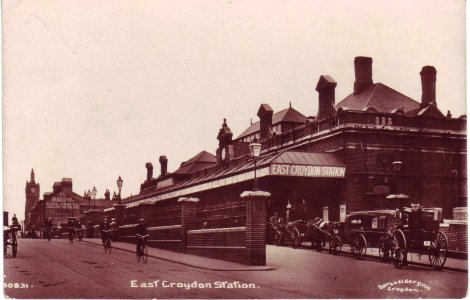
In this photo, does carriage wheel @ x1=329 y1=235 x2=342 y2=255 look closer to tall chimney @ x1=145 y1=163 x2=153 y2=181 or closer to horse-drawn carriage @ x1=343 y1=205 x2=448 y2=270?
horse-drawn carriage @ x1=343 y1=205 x2=448 y2=270

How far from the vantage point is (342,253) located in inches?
907

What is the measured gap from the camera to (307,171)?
95.0ft

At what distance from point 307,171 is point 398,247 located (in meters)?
10.8

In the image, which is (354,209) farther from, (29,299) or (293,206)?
(29,299)

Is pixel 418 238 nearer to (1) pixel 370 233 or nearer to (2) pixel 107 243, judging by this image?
(1) pixel 370 233

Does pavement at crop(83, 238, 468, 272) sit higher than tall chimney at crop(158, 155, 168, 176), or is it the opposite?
tall chimney at crop(158, 155, 168, 176)

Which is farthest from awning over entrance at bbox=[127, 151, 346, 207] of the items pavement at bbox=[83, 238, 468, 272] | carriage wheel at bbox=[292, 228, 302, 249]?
pavement at bbox=[83, 238, 468, 272]

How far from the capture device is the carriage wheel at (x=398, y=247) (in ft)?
59.6

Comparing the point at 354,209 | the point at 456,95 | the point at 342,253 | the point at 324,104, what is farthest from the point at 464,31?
the point at 324,104

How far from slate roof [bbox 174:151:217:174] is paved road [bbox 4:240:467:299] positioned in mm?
34478

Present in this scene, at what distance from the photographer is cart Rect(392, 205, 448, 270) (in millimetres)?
17859

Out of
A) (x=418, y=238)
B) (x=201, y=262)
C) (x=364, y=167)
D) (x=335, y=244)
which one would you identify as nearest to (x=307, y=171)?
(x=364, y=167)

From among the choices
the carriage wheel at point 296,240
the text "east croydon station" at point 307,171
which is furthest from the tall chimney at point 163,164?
the carriage wheel at point 296,240

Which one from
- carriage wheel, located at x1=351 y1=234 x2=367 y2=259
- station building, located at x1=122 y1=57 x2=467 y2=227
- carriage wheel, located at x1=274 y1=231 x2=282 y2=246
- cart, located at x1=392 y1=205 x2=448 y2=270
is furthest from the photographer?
station building, located at x1=122 y1=57 x2=467 y2=227
